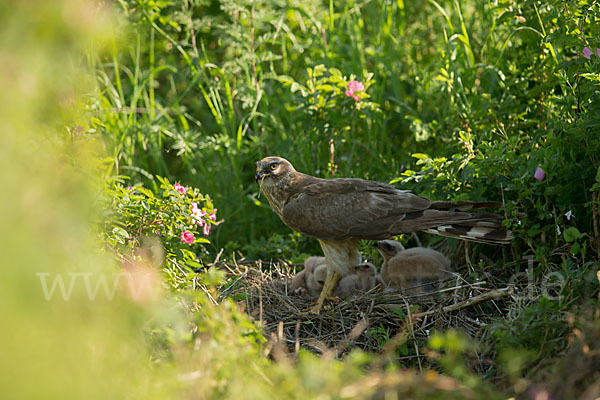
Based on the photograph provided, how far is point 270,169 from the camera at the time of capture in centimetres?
420

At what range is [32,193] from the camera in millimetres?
1676

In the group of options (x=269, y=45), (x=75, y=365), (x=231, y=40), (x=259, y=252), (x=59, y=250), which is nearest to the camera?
(x=75, y=365)

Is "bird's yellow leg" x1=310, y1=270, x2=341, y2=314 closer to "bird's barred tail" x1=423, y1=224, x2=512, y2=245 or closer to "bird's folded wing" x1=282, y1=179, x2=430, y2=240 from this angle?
"bird's folded wing" x1=282, y1=179, x2=430, y2=240

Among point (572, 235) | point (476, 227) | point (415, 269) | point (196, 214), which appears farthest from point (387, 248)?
point (572, 235)

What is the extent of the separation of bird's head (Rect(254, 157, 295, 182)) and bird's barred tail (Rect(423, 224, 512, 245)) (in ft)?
3.73

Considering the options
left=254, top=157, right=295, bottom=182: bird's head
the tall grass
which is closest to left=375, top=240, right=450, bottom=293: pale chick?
the tall grass

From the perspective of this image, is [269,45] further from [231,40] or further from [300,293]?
[300,293]

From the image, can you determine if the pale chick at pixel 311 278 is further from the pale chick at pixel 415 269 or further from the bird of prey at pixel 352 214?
the pale chick at pixel 415 269

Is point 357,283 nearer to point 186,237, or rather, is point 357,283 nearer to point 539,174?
point 186,237

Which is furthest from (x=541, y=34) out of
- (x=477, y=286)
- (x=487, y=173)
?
(x=477, y=286)

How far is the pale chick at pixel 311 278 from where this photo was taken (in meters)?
4.19

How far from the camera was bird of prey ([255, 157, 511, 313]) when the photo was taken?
3701 mm

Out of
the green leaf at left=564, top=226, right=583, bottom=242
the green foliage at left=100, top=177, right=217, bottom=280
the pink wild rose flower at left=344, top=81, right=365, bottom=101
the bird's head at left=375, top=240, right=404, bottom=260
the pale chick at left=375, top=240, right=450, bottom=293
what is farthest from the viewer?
the pink wild rose flower at left=344, top=81, right=365, bottom=101

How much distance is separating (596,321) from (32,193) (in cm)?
194
